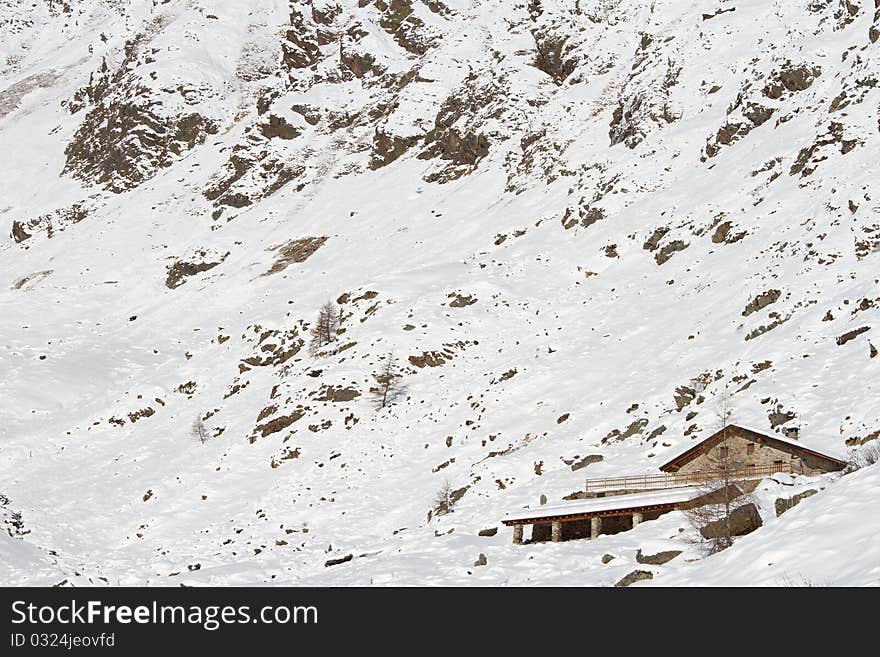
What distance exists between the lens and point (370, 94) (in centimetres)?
10962

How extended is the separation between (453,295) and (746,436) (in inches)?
1145

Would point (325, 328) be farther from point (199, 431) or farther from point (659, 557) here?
point (659, 557)

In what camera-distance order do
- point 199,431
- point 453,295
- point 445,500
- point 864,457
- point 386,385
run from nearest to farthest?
point 864,457 < point 445,500 < point 386,385 < point 199,431 < point 453,295

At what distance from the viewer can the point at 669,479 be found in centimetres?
2739

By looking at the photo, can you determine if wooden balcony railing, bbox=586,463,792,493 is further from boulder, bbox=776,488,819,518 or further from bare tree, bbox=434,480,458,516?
boulder, bbox=776,488,819,518

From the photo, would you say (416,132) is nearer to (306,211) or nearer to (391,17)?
(306,211)

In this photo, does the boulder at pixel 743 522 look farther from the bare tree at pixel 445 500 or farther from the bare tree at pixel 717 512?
the bare tree at pixel 445 500

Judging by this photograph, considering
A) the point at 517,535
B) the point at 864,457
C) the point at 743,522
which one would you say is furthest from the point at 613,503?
the point at 743,522

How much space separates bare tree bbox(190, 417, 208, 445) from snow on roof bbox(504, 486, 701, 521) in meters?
25.5

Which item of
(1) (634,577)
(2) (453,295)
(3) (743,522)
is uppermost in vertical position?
(2) (453,295)

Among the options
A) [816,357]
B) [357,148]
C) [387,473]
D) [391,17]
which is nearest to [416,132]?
[357,148]

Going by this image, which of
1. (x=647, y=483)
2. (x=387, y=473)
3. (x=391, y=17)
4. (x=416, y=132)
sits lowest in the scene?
(x=647, y=483)

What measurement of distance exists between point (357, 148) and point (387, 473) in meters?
63.0

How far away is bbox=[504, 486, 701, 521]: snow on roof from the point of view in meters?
24.0
